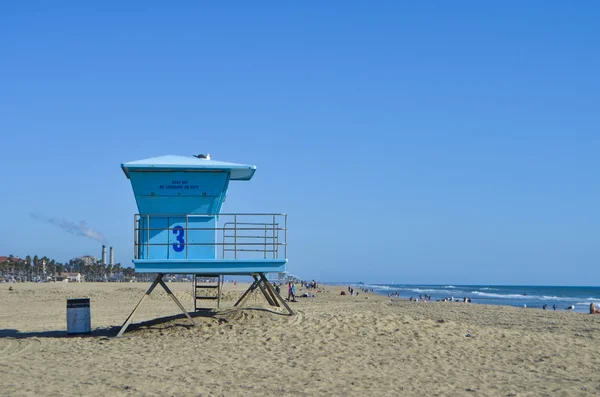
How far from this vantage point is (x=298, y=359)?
12.8 meters

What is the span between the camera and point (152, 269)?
15969 mm

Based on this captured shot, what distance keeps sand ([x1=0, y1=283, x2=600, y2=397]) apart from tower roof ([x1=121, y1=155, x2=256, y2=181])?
12.5 ft

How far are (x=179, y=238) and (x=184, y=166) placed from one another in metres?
1.85

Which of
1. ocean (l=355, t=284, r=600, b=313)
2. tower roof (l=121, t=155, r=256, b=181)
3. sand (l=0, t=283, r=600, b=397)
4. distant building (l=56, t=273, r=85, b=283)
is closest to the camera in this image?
sand (l=0, t=283, r=600, b=397)

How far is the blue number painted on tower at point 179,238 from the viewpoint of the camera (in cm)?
1655

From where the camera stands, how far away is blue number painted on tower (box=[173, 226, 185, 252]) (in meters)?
16.5

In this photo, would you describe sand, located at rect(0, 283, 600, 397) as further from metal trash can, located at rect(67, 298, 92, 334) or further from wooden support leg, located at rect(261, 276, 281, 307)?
wooden support leg, located at rect(261, 276, 281, 307)

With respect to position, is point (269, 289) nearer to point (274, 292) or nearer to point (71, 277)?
point (274, 292)

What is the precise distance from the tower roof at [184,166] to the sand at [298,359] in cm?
381

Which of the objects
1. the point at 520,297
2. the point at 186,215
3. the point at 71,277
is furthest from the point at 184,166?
the point at 71,277

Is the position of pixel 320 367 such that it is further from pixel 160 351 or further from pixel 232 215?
pixel 232 215

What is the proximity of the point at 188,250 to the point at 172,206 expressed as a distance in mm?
1232

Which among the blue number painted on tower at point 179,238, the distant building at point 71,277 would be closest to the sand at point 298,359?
the blue number painted on tower at point 179,238

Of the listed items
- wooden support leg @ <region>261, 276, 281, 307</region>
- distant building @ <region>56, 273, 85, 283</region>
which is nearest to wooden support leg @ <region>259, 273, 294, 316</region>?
wooden support leg @ <region>261, 276, 281, 307</region>
